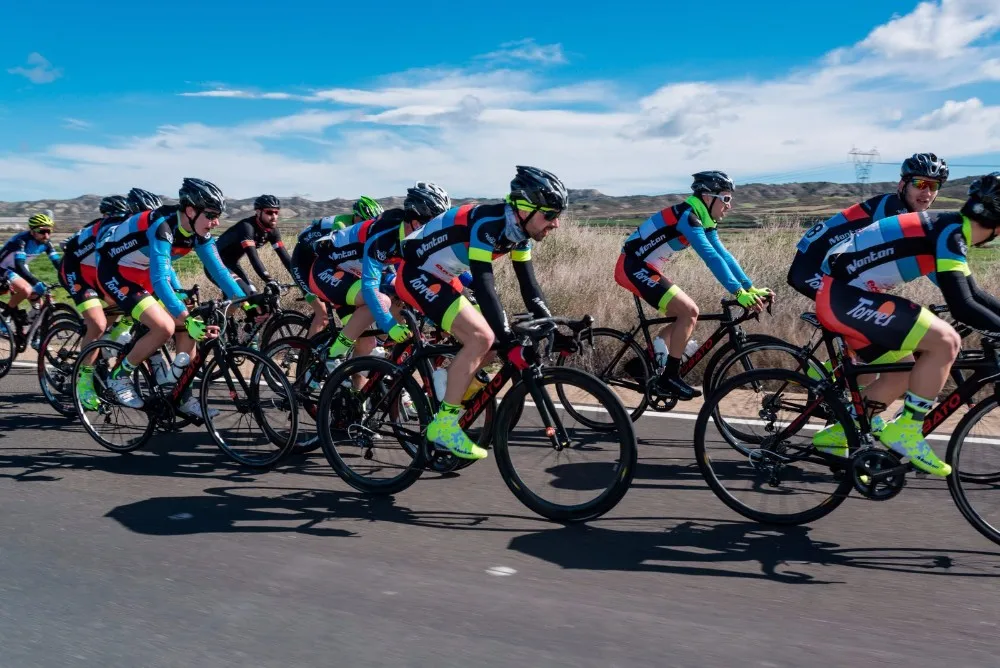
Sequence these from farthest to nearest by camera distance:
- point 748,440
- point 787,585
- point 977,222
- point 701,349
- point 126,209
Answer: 1. point 126,209
2. point 701,349
3. point 748,440
4. point 977,222
5. point 787,585

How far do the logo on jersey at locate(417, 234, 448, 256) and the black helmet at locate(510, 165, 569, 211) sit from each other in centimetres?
53

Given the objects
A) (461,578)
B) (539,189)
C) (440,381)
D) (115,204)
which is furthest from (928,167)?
(115,204)

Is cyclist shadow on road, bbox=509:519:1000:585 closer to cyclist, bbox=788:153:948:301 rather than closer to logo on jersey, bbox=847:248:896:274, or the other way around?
logo on jersey, bbox=847:248:896:274

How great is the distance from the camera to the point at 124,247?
21.5 feet

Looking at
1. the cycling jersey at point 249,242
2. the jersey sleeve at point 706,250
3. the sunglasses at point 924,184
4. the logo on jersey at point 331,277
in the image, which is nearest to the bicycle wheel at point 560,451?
the jersey sleeve at point 706,250

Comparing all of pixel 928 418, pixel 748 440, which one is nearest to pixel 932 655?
pixel 928 418

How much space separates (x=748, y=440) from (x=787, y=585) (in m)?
1.27

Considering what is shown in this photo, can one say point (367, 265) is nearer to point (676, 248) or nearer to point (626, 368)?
point (626, 368)

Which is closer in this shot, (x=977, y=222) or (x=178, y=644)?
(x=178, y=644)

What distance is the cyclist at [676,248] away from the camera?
263 inches

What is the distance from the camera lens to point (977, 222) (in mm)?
4176

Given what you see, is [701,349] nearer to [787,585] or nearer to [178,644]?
[787,585]

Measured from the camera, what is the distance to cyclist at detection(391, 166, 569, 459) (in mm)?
4652

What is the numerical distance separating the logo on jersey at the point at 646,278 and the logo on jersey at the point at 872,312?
2.45 m
